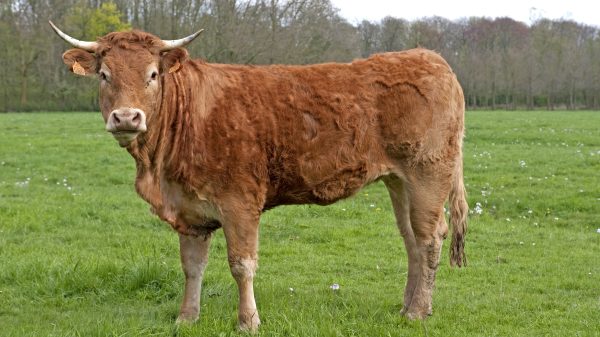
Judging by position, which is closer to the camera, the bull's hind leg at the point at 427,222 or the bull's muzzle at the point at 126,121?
the bull's muzzle at the point at 126,121

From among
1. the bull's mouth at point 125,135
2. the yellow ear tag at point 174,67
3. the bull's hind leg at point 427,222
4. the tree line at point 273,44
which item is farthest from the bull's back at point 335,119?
the tree line at point 273,44

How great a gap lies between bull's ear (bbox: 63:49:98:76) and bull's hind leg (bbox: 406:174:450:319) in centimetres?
307

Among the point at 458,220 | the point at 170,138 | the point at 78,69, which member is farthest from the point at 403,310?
the point at 78,69

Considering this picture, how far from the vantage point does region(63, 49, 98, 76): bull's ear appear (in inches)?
205

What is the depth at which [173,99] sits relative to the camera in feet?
18.4

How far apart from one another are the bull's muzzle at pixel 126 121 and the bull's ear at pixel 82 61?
59 centimetres

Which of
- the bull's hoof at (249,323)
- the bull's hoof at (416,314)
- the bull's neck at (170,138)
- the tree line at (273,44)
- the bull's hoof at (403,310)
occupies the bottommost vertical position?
the bull's hoof at (403,310)

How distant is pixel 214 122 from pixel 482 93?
66627mm

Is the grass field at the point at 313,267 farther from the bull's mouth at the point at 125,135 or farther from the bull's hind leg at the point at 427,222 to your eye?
the bull's mouth at the point at 125,135

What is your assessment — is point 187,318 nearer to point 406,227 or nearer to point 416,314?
point 416,314

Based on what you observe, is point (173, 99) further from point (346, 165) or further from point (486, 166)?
point (486, 166)

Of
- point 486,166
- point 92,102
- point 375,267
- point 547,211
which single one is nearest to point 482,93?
point 92,102

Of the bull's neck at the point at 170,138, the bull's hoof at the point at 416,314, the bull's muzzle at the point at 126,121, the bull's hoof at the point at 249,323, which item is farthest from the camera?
the bull's hoof at the point at 416,314

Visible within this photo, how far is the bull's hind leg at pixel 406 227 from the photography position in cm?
652
